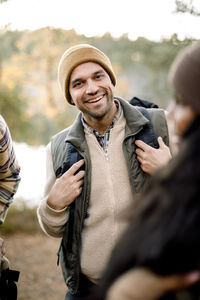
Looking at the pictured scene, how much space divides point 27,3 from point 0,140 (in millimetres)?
5002

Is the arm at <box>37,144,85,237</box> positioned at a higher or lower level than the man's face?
lower

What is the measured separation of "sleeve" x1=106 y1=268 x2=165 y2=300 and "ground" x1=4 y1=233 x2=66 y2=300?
472 centimetres

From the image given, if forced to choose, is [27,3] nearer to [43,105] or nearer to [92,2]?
[92,2]

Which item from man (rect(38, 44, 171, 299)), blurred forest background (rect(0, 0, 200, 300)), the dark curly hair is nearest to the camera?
the dark curly hair

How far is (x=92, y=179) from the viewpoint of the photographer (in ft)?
8.36

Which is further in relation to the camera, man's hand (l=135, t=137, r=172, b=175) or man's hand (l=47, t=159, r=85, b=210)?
man's hand (l=47, t=159, r=85, b=210)

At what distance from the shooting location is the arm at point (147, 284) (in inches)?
45.6

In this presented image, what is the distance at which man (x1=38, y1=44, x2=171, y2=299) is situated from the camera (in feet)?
8.12

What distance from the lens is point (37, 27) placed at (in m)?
9.71

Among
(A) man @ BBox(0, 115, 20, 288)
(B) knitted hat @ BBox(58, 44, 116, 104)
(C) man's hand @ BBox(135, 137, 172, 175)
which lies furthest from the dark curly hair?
(B) knitted hat @ BBox(58, 44, 116, 104)

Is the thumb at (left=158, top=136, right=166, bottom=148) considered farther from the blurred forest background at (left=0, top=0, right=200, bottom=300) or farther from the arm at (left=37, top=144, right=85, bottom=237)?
the blurred forest background at (left=0, top=0, right=200, bottom=300)

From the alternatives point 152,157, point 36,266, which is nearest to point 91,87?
point 152,157

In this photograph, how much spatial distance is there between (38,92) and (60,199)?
378 inches

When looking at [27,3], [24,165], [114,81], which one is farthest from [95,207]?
[24,165]
